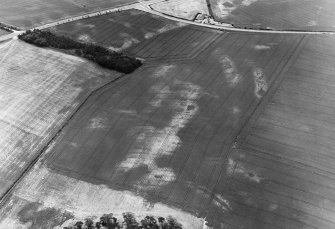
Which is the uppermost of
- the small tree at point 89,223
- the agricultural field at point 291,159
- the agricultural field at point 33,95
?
the agricultural field at point 33,95

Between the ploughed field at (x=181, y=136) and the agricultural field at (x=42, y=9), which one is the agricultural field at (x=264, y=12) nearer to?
the ploughed field at (x=181, y=136)

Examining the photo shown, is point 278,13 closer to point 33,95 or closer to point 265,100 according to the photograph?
point 265,100

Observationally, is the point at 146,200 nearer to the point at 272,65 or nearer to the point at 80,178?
the point at 80,178

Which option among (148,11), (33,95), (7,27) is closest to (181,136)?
(33,95)

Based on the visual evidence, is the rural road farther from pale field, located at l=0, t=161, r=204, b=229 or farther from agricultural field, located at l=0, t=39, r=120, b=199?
pale field, located at l=0, t=161, r=204, b=229

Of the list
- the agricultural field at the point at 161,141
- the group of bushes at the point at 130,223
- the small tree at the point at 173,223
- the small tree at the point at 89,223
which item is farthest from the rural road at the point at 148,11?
the small tree at the point at 173,223
